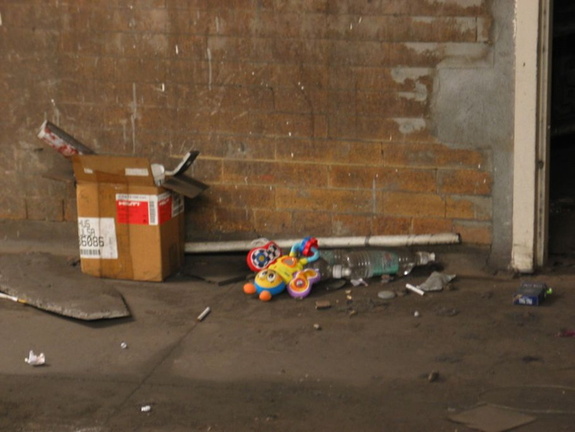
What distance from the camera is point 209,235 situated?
7.42 meters

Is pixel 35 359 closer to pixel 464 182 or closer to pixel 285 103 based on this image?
pixel 285 103

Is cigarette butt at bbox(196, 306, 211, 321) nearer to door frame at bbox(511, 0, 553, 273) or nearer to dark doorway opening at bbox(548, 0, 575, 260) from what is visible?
door frame at bbox(511, 0, 553, 273)

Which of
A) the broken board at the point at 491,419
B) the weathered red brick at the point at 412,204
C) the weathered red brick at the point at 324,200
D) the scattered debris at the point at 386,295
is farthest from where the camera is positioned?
the weathered red brick at the point at 324,200

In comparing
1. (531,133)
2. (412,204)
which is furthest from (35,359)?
(531,133)

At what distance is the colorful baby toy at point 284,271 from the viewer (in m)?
6.63

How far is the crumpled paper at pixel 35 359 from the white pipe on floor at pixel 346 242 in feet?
6.07

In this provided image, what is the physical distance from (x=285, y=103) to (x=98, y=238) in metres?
1.62

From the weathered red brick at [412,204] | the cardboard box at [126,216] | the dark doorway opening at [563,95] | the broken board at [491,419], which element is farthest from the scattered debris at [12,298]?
the dark doorway opening at [563,95]

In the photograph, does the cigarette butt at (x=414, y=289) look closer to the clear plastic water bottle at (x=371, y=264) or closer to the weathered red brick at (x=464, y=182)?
the clear plastic water bottle at (x=371, y=264)

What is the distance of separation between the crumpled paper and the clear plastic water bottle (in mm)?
2042

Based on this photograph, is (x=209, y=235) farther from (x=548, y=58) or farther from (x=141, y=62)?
(x=548, y=58)

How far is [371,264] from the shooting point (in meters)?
6.95

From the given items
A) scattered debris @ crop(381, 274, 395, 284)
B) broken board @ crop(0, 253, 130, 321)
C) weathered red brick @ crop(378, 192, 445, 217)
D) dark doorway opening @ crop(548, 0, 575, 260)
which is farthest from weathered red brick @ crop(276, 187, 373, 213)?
dark doorway opening @ crop(548, 0, 575, 260)

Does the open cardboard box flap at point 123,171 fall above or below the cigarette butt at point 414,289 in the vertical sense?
above
